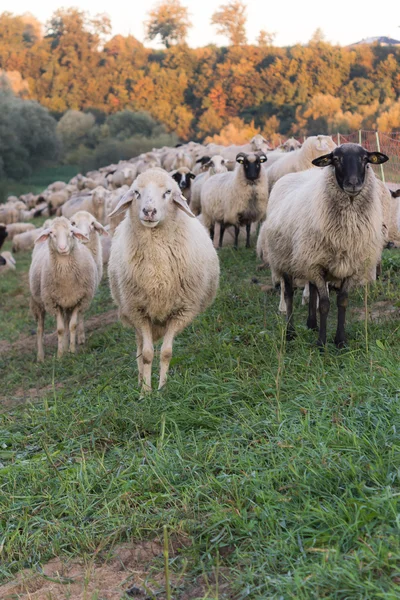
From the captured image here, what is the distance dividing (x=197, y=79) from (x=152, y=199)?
51.6 metres

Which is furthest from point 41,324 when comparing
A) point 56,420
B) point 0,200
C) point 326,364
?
point 0,200

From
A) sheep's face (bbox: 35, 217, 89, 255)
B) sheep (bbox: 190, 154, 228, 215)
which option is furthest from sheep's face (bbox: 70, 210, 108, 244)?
sheep (bbox: 190, 154, 228, 215)

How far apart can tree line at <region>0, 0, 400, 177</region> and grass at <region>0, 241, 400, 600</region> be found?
93.6ft

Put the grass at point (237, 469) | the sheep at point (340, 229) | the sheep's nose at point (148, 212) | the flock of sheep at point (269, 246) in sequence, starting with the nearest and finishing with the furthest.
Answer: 1. the grass at point (237, 469)
2. the sheep's nose at point (148, 212)
3. the flock of sheep at point (269, 246)
4. the sheep at point (340, 229)

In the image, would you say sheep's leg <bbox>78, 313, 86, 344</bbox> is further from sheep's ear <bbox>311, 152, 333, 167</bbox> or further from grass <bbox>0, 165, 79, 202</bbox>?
grass <bbox>0, 165, 79, 202</bbox>

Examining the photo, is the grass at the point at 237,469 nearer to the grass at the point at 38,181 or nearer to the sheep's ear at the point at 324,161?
the sheep's ear at the point at 324,161

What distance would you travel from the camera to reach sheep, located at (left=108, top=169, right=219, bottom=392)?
559cm

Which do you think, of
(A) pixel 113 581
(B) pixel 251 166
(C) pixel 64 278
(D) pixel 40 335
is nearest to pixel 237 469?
(A) pixel 113 581

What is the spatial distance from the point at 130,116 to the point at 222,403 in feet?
167

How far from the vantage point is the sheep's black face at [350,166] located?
5.58 meters

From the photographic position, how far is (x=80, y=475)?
12.4 ft

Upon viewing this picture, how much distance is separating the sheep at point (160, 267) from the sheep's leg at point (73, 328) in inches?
110

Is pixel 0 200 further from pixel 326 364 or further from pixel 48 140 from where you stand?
pixel 326 364

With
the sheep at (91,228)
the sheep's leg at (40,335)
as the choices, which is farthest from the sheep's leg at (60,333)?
the sheep at (91,228)
